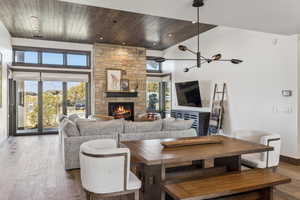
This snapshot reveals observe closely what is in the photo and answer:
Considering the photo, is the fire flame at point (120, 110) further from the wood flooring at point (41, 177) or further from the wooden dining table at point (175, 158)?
the wooden dining table at point (175, 158)

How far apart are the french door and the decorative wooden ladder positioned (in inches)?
207

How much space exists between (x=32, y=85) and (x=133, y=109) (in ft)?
12.9

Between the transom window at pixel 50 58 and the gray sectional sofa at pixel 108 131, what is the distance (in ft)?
15.7

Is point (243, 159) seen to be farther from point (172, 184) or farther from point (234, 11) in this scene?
point (234, 11)

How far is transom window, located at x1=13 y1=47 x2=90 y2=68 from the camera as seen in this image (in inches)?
305

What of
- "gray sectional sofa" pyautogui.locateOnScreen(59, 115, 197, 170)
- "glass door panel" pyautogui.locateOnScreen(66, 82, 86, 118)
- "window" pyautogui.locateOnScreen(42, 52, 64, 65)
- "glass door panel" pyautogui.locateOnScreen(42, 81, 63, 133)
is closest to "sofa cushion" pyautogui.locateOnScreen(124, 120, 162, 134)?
"gray sectional sofa" pyautogui.locateOnScreen(59, 115, 197, 170)

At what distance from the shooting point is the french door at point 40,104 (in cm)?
779

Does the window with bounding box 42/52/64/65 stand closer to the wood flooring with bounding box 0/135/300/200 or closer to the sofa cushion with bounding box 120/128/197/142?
the wood flooring with bounding box 0/135/300/200

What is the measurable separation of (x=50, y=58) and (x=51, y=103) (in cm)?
172

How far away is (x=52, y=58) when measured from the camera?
8.14m

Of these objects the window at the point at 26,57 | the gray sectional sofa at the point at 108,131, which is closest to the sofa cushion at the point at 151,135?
the gray sectional sofa at the point at 108,131

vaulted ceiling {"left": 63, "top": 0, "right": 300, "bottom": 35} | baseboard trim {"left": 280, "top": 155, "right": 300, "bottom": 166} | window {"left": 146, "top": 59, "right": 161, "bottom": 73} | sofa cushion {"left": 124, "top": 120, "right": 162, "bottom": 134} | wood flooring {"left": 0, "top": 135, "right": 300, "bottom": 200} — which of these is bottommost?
wood flooring {"left": 0, "top": 135, "right": 300, "bottom": 200}

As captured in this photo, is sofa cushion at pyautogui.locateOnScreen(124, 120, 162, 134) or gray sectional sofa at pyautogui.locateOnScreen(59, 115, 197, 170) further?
sofa cushion at pyautogui.locateOnScreen(124, 120, 162, 134)

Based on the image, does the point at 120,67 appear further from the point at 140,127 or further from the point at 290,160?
the point at 290,160
